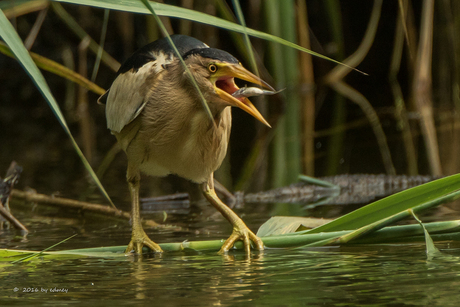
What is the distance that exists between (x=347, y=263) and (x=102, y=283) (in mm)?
957

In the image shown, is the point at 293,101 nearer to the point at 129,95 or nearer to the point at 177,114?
the point at 129,95

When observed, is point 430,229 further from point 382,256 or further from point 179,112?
point 179,112

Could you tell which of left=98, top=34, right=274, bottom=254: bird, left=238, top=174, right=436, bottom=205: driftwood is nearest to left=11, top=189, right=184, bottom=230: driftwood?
left=98, top=34, right=274, bottom=254: bird

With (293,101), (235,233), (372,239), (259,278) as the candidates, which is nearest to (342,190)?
(235,233)

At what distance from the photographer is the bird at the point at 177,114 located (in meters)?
3.15

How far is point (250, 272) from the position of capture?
8.70ft

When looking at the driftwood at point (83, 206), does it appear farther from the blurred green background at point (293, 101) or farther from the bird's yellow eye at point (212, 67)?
the bird's yellow eye at point (212, 67)

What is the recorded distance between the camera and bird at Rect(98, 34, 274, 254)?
315 centimetres

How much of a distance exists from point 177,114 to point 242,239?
681mm

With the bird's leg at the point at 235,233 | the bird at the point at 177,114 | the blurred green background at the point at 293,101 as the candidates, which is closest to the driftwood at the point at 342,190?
the blurred green background at the point at 293,101

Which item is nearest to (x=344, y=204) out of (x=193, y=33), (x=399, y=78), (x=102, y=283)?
(x=102, y=283)

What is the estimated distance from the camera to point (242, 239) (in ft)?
10.8

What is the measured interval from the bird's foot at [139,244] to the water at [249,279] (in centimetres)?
9

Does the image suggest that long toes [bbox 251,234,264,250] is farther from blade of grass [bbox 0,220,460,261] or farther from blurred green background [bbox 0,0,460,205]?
blurred green background [bbox 0,0,460,205]
